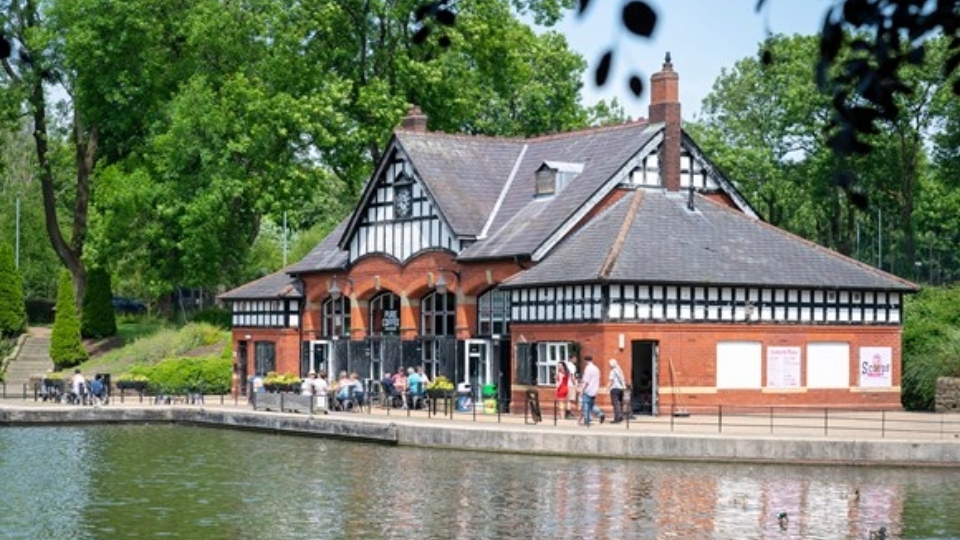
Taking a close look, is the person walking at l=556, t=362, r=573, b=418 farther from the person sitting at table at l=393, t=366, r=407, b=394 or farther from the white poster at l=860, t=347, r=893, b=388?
the white poster at l=860, t=347, r=893, b=388

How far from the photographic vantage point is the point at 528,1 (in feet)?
215

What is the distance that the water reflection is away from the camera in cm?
2489

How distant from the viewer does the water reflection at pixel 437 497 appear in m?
24.9

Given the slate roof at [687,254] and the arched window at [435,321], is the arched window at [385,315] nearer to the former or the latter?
the arched window at [435,321]

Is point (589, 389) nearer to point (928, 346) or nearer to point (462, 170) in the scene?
point (928, 346)

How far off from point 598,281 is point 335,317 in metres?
15.9

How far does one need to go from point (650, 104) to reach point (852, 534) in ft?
86.2

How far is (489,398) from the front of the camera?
4725 centimetres

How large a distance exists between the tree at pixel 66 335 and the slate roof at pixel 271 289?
1073 cm

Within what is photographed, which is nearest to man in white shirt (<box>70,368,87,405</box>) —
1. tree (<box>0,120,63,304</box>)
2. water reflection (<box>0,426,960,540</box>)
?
water reflection (<box>0,426,960,540</box>)

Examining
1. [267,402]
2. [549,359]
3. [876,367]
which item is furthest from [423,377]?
[876,367]

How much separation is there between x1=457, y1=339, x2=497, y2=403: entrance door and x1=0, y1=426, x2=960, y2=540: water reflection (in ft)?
34.2

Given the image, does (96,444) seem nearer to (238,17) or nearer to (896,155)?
(238,17)

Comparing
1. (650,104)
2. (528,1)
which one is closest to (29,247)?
(528,1)
